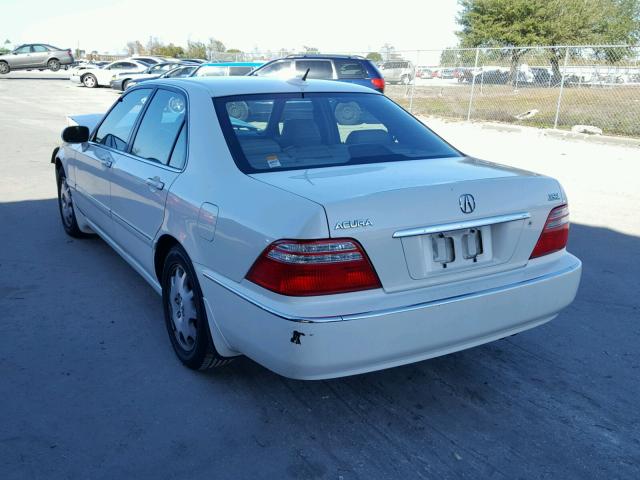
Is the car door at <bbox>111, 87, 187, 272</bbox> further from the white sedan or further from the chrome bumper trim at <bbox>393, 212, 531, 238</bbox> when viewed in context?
the chrome bumper trim at <bbox>393, 212, 531, 238</bbox>

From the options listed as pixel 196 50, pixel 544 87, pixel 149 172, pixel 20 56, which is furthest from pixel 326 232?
pixel 196 50

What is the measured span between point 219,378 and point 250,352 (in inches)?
28.2

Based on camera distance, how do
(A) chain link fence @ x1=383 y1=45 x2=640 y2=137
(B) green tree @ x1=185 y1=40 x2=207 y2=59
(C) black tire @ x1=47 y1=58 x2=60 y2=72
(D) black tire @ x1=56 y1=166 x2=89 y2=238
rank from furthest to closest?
1. (B) green tree @ x1=185 y1=40 x2=207 y2=59
2. (C) black tire @ x1=47 y1=58 x2=60 y2=72
3. (A) chain link fence @ x1=383 y1=45 x2=640 y2=137
4. (D) black tire @ x1=56 y1=166 x2=89 y2=238

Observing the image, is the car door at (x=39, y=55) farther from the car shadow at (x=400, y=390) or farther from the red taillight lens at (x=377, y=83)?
the car shadow at (x=400, y=390)

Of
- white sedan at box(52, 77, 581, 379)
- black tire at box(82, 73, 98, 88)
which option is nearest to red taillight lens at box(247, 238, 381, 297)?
white sedan at box(52, 77, 581, 379)

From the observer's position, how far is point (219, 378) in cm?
351

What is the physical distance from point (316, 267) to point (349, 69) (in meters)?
13.6

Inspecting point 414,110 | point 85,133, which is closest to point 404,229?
point 85,133

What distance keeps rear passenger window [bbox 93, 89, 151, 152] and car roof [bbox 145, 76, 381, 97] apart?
32cm

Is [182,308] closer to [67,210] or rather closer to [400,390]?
[400,390]

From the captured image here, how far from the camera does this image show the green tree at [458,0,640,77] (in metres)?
37.2

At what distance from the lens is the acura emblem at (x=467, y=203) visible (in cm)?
286

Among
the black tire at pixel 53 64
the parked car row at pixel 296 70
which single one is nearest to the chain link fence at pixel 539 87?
the parked car row at pixel 296 70

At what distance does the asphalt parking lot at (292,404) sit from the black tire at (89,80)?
2935cm
